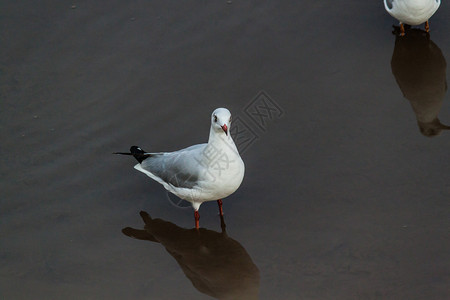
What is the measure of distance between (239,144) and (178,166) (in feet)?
3.59

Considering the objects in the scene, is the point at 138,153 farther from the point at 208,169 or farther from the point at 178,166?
the point at 208,169

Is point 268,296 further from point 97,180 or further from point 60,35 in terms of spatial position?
point 60,35

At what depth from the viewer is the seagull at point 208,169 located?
19.4ft

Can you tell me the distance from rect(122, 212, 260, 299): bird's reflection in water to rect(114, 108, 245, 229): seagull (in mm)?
204

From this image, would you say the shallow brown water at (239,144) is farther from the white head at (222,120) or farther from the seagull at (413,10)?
the white head at (222,120)

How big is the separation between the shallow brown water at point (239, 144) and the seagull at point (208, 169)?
38 centimetres

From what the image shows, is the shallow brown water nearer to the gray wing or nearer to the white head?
the gray wing

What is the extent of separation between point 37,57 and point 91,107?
1.31 metres

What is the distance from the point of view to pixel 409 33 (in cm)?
842

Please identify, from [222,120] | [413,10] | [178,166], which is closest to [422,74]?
[413,10]

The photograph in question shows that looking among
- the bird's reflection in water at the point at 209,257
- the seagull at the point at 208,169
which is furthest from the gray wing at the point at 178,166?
the bird's reflection in water at the point at 209,257

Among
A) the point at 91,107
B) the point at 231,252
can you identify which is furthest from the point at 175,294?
the point at 91,107

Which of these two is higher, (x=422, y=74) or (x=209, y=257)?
(x=422, y=74)

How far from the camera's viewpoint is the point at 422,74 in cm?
781
